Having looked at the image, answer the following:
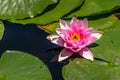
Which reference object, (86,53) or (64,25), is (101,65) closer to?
(86,53)

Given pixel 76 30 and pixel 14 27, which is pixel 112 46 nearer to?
pixel 76 30

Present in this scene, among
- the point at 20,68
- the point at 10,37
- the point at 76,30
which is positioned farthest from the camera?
the point at 10,37

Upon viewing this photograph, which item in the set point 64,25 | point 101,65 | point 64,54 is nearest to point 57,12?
point 64,25

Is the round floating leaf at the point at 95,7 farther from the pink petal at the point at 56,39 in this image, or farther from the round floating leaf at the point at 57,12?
the pink petal at the point at 56,39

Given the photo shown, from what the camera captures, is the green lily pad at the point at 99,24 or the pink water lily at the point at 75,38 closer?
the pink water lily at the point at 75,38

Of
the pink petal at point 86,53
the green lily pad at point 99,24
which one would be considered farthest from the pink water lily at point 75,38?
the green lily pad at point 99,24

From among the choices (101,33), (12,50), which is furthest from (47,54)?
(101,33)

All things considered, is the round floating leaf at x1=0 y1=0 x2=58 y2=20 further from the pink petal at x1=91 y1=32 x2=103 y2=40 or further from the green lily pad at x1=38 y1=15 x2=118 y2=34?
the pink petal at x1=91 y1=32 x2=103 y2=40
